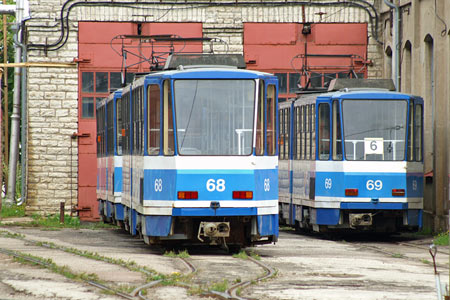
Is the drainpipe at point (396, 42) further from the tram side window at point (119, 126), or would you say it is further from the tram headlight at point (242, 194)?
the tram headlight at point (242, 194)

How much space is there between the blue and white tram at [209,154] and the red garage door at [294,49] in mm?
13066

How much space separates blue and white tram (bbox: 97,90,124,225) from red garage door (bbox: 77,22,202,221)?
302cm

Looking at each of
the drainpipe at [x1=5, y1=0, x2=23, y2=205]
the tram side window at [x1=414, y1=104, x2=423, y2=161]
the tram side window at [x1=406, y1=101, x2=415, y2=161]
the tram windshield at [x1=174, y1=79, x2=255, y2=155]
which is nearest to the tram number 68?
the tram windshield at [x1=174, y1=79, x2=255, y2=155]

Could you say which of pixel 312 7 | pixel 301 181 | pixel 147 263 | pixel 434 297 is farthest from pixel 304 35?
pixel 434 297

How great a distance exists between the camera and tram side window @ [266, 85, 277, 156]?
17.1 meters

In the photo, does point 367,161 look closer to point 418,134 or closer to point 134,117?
point 418,134

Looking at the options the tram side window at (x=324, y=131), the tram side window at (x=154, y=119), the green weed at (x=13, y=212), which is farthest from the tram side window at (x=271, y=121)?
the green weed at (x=13, y=212)

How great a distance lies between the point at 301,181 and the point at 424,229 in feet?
10.4

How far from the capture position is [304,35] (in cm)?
3030

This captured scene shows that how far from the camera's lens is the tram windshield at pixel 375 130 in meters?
21.7

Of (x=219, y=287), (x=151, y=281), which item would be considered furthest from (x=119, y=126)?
(x=219, y=287)

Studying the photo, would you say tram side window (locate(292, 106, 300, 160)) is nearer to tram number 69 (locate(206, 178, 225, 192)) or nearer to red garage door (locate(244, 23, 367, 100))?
red garage door (locate(244, 23, 367, 100))

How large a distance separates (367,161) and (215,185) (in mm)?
5681

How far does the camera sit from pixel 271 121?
1712 cm
